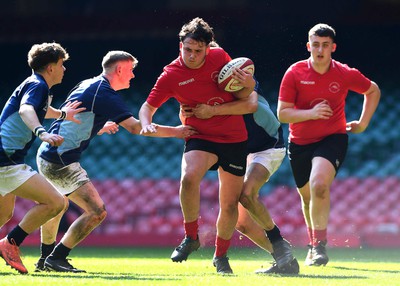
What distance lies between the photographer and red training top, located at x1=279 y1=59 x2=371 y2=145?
29.8 feet

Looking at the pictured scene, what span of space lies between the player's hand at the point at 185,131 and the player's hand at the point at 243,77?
529 mm

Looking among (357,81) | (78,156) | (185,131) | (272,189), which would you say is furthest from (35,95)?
(272,189)

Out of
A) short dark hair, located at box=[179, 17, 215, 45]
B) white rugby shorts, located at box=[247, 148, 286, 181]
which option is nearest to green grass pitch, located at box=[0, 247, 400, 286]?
white rugby shorts, located at box=[247, 148, 286, 181]

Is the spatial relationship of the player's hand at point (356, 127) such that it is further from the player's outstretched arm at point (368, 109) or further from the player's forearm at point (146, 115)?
the player's forearm at point (146, 115)

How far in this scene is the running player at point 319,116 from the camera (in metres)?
8.90

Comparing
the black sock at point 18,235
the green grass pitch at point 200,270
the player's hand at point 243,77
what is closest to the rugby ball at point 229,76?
the player's hand at point 243,77

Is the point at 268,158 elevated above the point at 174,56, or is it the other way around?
the point at 268,158

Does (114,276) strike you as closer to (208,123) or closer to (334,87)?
(208,123)

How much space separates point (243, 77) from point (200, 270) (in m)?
1.87

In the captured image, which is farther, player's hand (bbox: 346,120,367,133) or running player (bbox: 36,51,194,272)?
player's hand (bbox: 346,120,367,133)

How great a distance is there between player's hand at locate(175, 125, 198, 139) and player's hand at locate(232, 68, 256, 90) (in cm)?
53

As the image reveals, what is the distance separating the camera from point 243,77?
7.62 meters

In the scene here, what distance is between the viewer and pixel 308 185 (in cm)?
958

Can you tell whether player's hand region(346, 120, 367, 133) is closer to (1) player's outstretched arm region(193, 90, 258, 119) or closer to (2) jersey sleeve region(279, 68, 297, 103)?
(2) jersey sleeve region(279, 68, 297, 103)
